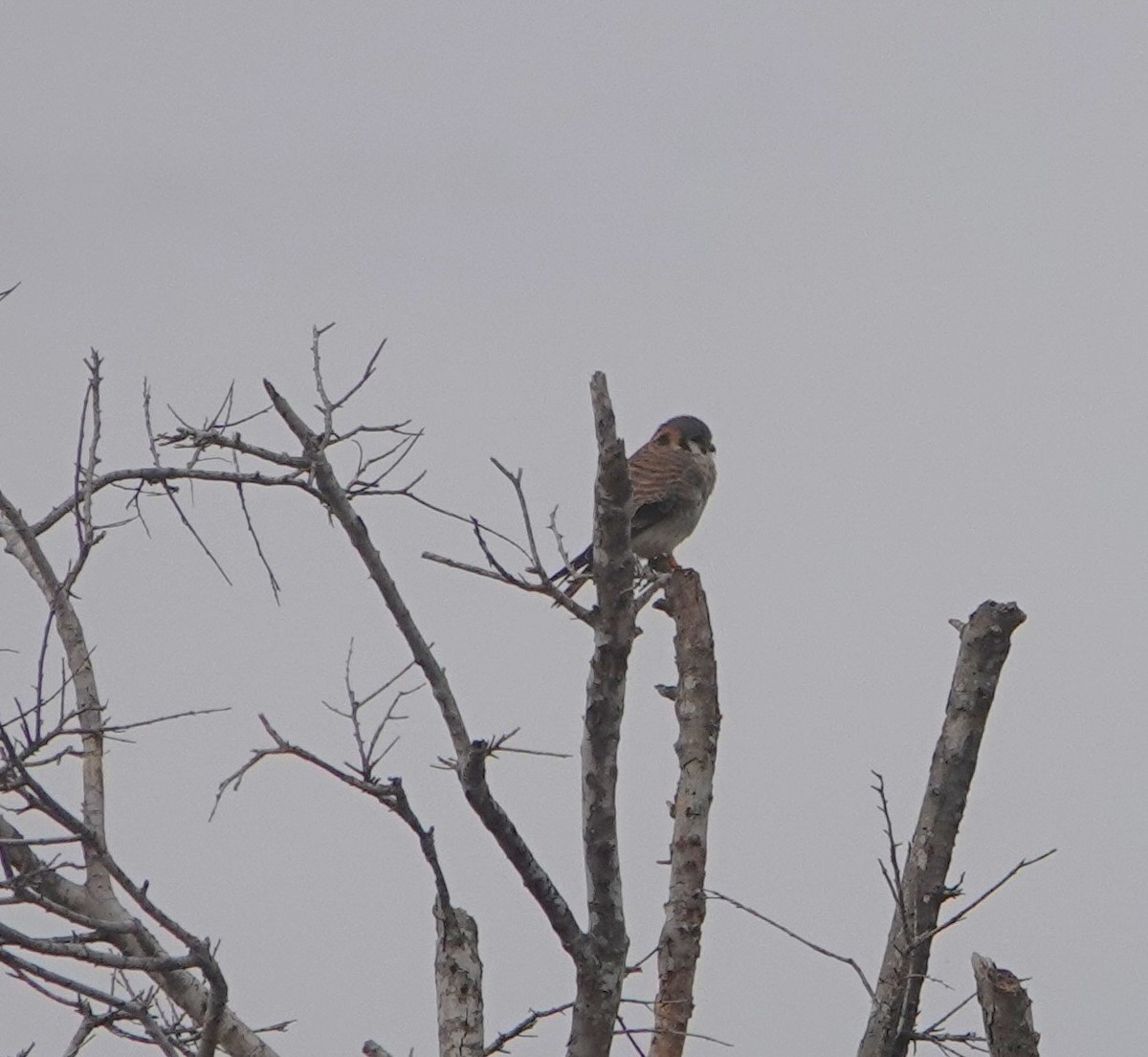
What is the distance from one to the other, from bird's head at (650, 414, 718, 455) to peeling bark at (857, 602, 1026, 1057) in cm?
415

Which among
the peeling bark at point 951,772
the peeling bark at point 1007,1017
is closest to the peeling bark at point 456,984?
the peeling bark at point 951,772

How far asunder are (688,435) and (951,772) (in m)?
4.43

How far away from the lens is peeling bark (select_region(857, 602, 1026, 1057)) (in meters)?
3.88

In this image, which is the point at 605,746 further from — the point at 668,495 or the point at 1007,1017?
the point at 668,495

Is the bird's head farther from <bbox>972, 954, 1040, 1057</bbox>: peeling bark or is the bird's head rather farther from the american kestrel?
<bbox>972, 954, 1040, 1057</bbox>: peeling bark

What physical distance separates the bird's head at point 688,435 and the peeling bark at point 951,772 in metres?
4.15

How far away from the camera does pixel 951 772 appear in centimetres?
400

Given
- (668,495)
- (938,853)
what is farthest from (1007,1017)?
(668,495)

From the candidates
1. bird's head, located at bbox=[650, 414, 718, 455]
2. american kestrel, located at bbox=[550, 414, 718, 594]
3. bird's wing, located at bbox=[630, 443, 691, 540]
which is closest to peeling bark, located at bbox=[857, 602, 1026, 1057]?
american kestrel, located at bbox=[550, 414, 718, 594]

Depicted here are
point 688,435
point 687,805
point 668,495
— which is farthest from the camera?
point 688,435

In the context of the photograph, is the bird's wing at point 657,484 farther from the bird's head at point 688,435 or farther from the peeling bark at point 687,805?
the peeling bark at point 687,805

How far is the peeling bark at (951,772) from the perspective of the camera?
3.88 meters

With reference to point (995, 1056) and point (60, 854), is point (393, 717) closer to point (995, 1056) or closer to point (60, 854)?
point (60, 854)

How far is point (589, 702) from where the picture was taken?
321 centimetres
